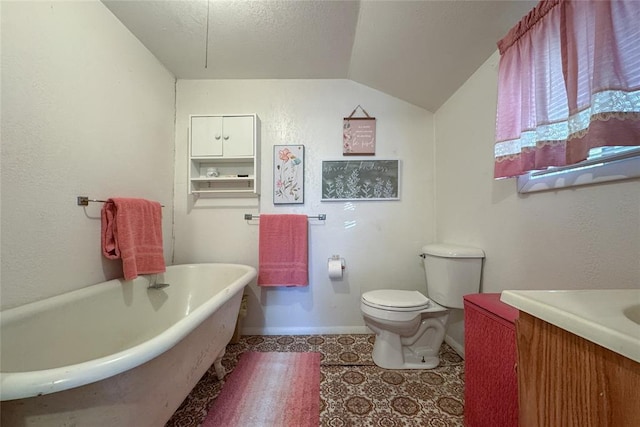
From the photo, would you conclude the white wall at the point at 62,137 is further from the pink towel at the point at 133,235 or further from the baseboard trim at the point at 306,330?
the baseboard trim at the point at 306,330

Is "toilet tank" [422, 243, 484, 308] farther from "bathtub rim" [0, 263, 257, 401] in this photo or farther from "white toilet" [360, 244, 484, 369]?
"bathtub rim" [0, 263, 257, 401]

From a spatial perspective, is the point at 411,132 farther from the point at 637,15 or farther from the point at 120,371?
the point at 120,371

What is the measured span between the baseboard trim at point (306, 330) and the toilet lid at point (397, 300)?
58 centimetres

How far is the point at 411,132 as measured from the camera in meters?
2.02

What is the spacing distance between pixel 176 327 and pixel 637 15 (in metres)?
1.66

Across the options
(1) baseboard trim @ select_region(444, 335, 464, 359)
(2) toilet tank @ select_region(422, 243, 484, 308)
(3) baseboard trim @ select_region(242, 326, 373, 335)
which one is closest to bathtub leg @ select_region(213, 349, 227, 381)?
(3) baseboard trim @ select_region(242, 326, 373, 335)

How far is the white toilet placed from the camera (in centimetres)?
143

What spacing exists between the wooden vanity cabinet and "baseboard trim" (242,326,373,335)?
151 cm

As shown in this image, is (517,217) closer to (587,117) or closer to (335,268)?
(587,117)

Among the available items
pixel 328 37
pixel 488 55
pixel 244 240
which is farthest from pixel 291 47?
pixel 244 240

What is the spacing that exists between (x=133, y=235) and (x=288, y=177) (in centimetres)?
111

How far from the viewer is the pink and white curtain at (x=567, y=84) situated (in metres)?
0.68

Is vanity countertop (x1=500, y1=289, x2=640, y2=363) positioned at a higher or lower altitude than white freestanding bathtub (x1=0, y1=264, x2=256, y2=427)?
higher

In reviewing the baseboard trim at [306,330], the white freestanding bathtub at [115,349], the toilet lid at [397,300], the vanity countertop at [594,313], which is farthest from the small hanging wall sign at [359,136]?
the vanity countertop at [594,313]
